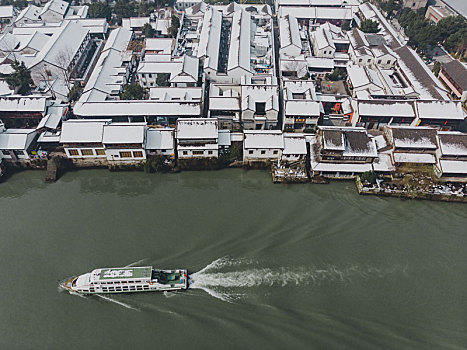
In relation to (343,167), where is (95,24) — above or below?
above

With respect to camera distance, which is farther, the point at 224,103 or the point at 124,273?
the point at 224,103

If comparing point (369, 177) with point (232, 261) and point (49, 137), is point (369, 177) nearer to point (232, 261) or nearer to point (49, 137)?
point (232, 261)

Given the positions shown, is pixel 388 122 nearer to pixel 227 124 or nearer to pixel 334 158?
pixel 334 158

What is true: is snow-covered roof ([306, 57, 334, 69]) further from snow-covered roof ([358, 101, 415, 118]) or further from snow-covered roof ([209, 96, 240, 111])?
snow-covered roof ([209, 96, 240, 111])

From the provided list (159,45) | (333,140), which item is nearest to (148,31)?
(159,45)

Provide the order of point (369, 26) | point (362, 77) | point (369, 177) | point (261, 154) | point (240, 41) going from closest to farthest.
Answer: point (369, 177) → point (261, 154) → point (362, 77) → point (240, 41) → point (369, 26)

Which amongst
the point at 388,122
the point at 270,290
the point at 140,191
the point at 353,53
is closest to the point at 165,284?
the point at 270,290
